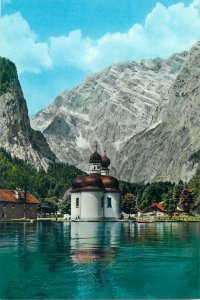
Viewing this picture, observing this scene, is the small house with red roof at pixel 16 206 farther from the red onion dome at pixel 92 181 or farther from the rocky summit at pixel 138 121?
the rocky summit at pixel 138 121

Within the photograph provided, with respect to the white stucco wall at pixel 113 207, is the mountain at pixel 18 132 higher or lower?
higher

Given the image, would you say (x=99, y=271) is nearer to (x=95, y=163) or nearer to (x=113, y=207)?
(x=113, y=207)

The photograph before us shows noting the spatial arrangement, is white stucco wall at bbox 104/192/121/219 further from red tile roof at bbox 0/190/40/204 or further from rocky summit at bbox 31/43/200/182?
rocky summit at bbox 31/43/200/182

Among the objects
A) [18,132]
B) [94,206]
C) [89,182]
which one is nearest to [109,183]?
[89,182]

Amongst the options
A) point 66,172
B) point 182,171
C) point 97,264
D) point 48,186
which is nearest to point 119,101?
point 182,171

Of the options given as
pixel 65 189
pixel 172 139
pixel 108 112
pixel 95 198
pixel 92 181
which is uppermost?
pixel 108 112

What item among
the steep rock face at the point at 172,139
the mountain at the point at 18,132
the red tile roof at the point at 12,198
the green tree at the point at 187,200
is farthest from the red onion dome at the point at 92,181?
the steep rock face at the point at 172,139
